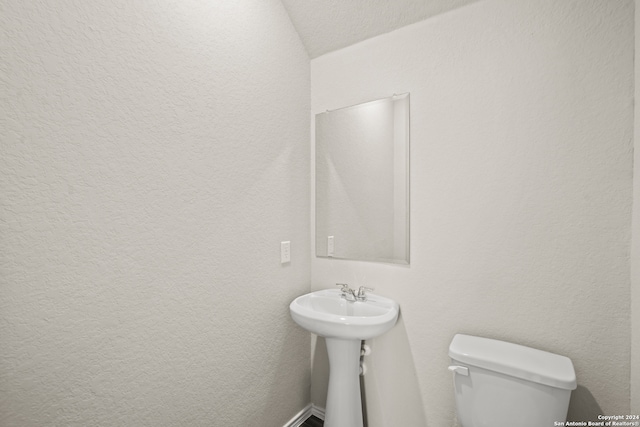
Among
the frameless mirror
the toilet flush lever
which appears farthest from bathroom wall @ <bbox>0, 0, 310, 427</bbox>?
the toilet flush lever

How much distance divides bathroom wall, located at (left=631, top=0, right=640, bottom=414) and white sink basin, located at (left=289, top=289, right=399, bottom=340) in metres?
0.89

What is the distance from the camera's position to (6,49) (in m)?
0.81

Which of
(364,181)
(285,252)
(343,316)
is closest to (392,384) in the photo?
(343,316)

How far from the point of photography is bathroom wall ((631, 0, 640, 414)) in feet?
3.61

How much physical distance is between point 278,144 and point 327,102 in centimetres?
46

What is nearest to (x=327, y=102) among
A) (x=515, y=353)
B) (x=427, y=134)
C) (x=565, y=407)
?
(x=427, y=134)

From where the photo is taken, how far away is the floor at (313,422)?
5.90 ft

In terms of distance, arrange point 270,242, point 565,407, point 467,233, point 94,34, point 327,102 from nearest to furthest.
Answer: point 94,34
point 565,407
point 467,233
point 270,242
point 327,102

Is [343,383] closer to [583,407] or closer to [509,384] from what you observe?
[509,384]

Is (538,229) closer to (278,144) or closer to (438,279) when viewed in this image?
(438,279)

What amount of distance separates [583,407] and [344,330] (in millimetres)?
1021

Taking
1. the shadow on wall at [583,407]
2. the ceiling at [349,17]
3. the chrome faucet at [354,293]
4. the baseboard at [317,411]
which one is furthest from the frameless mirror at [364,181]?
the baseboard at [317,411]

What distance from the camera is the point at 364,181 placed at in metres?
1.74

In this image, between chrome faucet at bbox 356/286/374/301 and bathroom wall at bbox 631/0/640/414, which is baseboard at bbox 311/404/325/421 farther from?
bathroom wall at bbox 631/0/640/414
